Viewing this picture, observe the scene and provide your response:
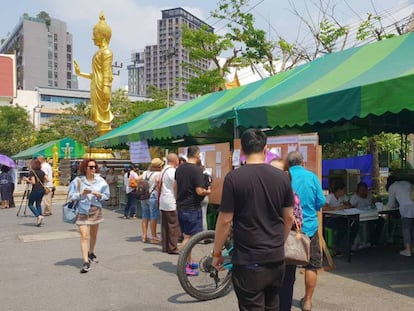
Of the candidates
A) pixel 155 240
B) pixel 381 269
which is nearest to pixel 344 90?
pixel 381 269

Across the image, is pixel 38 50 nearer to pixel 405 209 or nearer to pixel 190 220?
pixel 190 220

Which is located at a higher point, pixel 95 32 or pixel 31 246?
pixel 95 32

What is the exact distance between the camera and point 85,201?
6605mm

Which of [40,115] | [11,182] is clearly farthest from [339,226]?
[40,115]

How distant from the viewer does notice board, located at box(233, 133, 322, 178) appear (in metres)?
6.52

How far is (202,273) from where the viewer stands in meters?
5.33

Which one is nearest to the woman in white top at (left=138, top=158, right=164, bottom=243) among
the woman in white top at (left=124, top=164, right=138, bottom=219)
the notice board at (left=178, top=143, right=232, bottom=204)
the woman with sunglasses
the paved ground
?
the paved ground

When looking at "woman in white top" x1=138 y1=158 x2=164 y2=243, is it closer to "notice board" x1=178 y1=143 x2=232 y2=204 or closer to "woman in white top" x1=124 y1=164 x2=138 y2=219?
"notice board" x1=178 y1=143 x2=232 y2=204

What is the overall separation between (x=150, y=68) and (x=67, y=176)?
119 ft

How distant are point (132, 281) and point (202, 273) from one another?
123cm

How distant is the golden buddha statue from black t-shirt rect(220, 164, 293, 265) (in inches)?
887

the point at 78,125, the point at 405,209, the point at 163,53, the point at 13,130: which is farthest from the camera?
the point at 163,53

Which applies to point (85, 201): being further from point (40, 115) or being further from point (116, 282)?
point (40, 115)

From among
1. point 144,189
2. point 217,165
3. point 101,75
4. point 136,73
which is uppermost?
point 136,73
